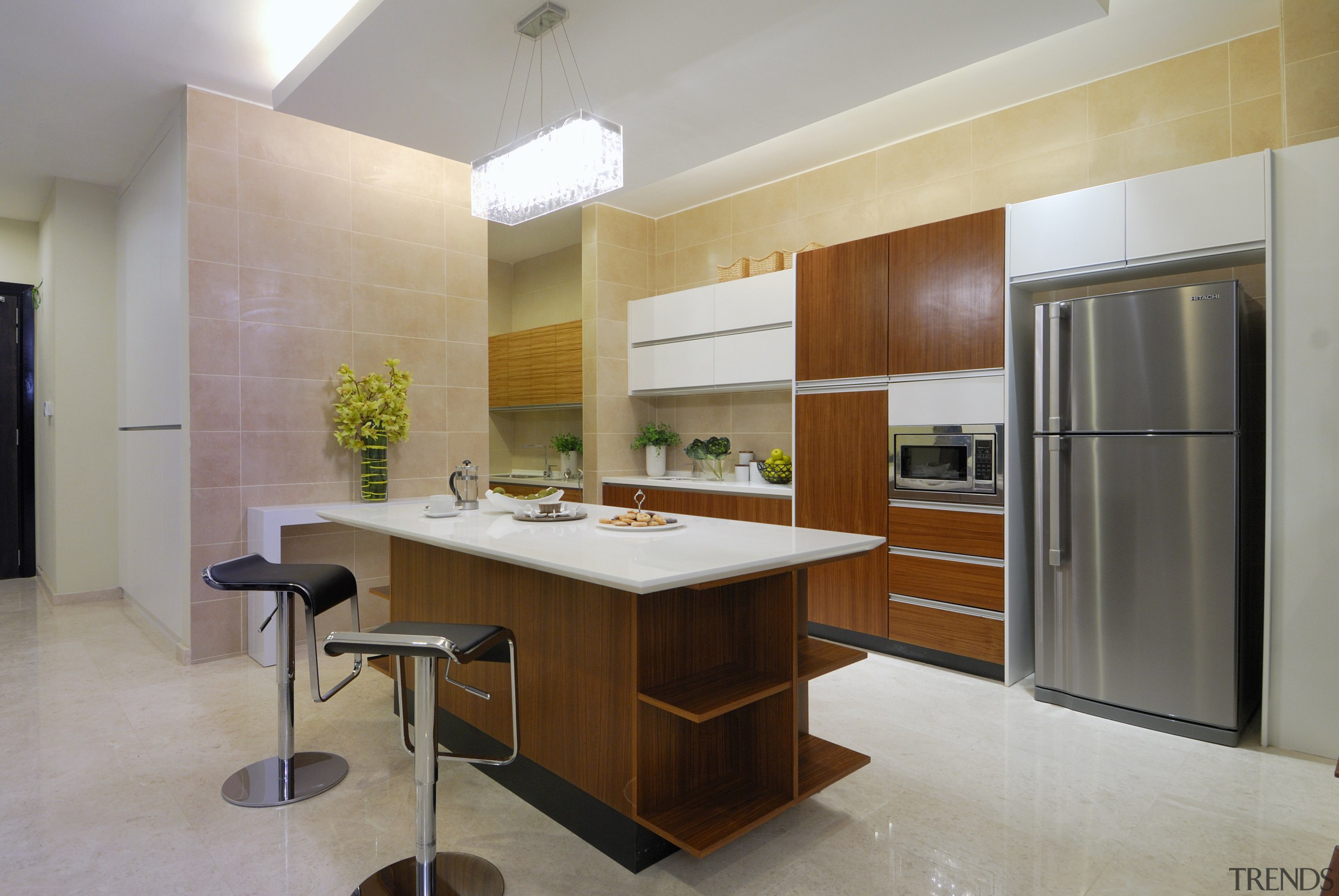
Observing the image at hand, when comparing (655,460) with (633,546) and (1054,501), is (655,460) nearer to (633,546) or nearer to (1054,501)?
(1054,501)

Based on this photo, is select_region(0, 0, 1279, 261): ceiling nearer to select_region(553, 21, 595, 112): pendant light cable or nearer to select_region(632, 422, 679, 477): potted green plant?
select_region(553, 21, 595, 112): pendant light cable

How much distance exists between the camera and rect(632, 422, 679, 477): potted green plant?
17.8 ft

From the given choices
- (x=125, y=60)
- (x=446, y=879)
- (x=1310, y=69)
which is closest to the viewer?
(x=446, y=879)

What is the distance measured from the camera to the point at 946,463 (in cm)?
347

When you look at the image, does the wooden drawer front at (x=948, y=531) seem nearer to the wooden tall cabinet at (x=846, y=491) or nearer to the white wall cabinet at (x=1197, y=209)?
the wooden tall cabinet at (x=846, y=491)

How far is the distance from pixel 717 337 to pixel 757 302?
42cm

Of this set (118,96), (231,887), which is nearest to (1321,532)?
(231,887)

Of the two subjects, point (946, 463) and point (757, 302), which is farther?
point (757, 302)

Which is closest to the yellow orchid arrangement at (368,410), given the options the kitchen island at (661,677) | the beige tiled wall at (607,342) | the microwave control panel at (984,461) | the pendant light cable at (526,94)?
the pendant light cable at (526,94)

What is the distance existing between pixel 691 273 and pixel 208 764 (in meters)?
4.27

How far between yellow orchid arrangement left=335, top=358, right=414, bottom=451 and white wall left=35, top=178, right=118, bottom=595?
235 centimetres

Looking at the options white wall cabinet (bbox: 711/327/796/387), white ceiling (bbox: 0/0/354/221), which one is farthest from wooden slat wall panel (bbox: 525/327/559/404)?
white ceiling (bbox: 0/0/354/221)

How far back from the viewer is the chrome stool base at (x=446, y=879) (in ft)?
5.83

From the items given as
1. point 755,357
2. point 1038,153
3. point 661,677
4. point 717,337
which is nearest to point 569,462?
point 717,337
